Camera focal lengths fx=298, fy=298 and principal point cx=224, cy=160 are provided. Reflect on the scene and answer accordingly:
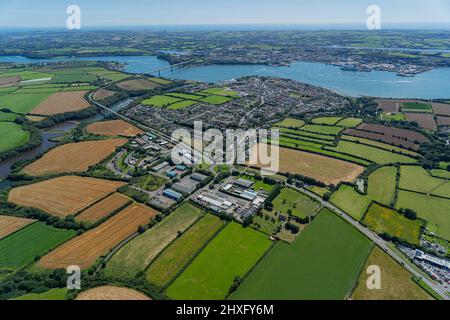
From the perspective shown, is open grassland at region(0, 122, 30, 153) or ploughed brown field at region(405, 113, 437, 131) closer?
open grassland at region(0, 122, 30, 153)

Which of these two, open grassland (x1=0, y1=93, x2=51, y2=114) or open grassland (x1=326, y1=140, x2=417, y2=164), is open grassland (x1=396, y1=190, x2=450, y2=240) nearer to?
open grassland (x1=326, y1=140, x2=417, y2=164)

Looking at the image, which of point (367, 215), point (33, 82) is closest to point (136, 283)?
point (367, 215)

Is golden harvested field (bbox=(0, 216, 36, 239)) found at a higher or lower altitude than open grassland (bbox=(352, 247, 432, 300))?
higher

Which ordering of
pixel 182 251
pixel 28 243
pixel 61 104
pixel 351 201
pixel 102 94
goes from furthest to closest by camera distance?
pixel 102 94 < pixel 61 104 < pixel 351 201 < pixel 28 243 < pixel 182 251

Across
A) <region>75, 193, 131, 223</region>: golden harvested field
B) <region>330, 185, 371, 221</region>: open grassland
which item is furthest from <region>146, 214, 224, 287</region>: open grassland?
<region>330, 185, 371, 221</region>: open grassland

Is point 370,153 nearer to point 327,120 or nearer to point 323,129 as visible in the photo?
point 323,129

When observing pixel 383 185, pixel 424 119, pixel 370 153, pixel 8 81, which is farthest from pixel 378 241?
pixel 8 81

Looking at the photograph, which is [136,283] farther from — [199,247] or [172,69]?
[172,69]
